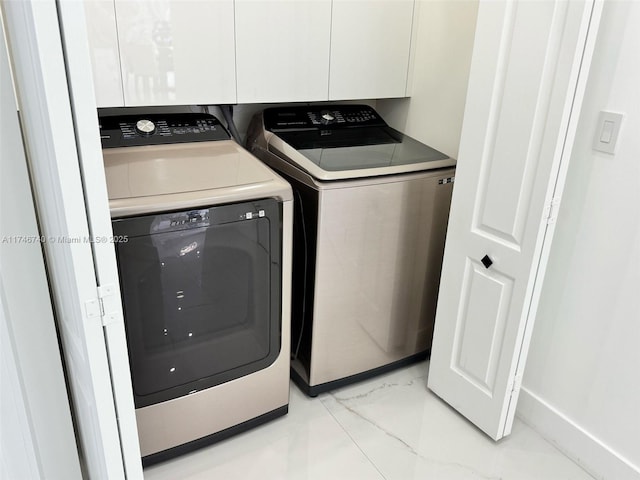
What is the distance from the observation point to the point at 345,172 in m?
1.77

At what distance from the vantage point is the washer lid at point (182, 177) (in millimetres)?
1412

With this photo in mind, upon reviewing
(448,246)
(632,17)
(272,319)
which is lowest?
(272,319)

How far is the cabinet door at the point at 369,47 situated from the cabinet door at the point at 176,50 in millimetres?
466

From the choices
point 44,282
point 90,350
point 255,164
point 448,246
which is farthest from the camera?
point 448,246

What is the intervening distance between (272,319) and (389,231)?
1.89ft

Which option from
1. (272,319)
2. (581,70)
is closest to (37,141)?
(272,319)

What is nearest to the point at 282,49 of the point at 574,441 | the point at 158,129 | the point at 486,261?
the point at 158,129

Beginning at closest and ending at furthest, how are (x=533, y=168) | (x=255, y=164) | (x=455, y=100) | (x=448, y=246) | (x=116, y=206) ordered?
1. (x=116, y=206)
2. (x=533, y=168)
3. (x=255, y=164)
4. (x=448, y=246)
5. (x=455, y=100)

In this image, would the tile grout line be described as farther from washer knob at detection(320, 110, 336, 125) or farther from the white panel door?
washer knob at detection(320, 110, 336, 125)

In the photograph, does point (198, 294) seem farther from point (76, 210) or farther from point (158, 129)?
point (76, 210)

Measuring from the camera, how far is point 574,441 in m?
1.78

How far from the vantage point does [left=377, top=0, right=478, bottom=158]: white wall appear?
6.54 feet

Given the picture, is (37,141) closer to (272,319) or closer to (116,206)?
(116,206)

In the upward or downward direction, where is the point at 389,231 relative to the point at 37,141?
downward
